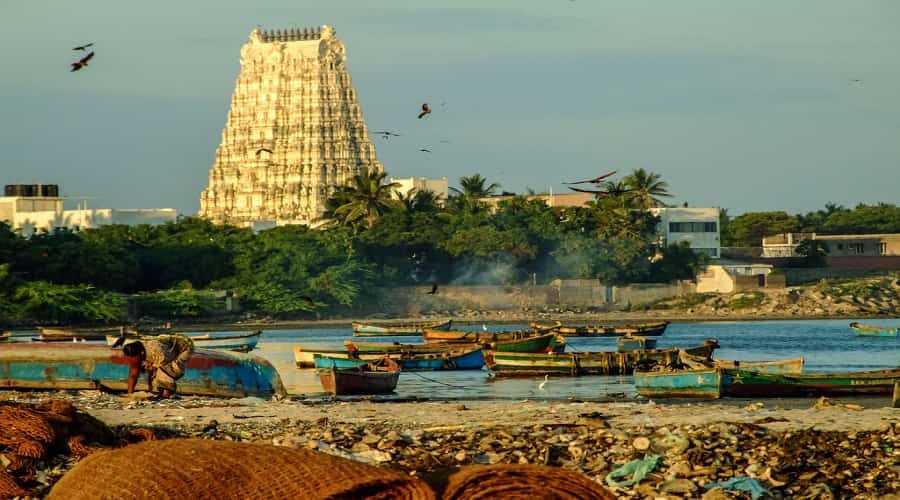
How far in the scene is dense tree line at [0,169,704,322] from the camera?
114 m

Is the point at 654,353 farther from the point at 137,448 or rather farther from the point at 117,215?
the point at 117,215

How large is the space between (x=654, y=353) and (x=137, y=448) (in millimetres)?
44771

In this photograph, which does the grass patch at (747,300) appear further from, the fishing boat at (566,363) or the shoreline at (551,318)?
the fishing boat at (566,363)

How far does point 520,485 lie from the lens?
359 inches

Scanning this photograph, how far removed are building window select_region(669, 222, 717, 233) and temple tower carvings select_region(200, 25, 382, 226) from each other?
39.6 metres

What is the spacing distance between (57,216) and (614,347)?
272 feet

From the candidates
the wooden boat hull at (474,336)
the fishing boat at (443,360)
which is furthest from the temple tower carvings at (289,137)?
the fishing boat at (443,360)

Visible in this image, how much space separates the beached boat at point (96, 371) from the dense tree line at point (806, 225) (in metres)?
130

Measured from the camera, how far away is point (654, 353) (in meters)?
53.4

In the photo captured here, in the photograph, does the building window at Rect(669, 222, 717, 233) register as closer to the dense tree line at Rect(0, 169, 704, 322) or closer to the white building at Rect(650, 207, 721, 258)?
the white building at Rect(650, 207, 721, 258)

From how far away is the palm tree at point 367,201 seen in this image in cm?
13538

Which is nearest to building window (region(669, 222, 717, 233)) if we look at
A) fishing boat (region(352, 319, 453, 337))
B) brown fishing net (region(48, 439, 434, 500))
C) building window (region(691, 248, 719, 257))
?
building window (region(691, 248, 719, 257))

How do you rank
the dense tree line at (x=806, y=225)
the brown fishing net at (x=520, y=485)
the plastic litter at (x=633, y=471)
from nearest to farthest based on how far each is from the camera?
the brown fishing net at (x=520, y=485) < the plastic litter at (x=633, y=471) < the dense tree line at (x=806, y=225)

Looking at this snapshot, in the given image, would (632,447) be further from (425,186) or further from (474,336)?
(425,186)
